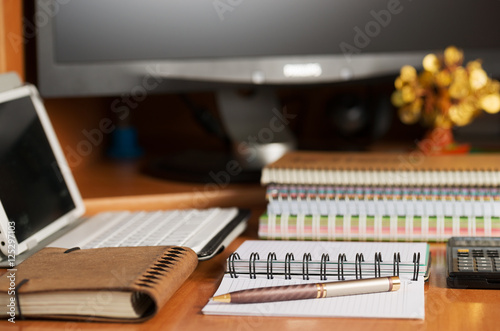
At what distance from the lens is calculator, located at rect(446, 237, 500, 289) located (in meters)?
0.66

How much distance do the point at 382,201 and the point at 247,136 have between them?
33 centimetres

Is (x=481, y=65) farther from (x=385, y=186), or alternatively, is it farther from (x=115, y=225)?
(x=115, y=225)

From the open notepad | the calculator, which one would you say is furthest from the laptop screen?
the calculator

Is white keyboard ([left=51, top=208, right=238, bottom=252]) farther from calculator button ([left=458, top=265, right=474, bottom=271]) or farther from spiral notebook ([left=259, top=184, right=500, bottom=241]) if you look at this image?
calculator button ([left=458, top=265, right=474, bottom=271])

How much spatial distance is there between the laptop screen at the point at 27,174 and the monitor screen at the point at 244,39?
0.20m

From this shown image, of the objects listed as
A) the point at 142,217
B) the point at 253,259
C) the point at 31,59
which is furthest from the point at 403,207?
the point at 31,59

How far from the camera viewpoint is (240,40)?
3.43 feet

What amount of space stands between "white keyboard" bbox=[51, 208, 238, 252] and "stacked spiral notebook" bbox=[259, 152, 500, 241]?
0.25 feet

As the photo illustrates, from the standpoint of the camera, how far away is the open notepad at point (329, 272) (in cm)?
61

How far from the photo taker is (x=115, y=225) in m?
0.86

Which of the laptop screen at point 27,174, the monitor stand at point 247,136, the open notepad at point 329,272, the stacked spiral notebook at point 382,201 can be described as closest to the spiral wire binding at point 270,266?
the open notepad at point 329,272

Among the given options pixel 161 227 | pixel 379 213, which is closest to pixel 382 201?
pixel 379 213

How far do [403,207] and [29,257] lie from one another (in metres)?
0.42

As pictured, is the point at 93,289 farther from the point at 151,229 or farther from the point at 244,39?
the point at 244,39
